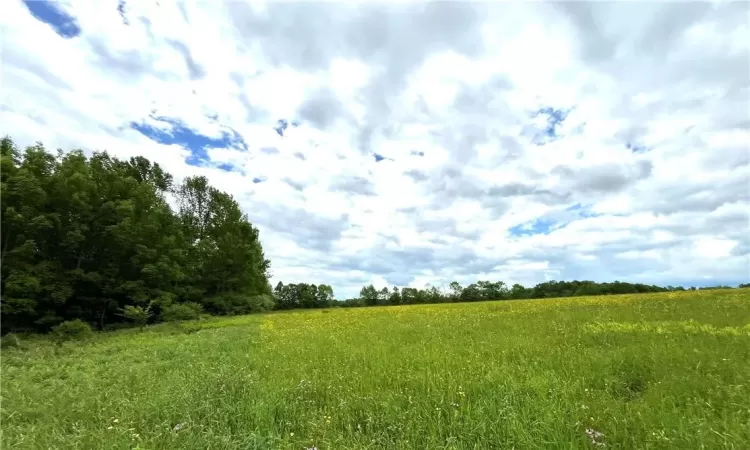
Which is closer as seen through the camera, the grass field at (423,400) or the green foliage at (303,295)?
the grass field at (423,400)

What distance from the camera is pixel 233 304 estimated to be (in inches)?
2063

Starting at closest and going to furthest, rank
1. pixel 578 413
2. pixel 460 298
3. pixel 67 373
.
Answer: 1. pixel 578 413
2. pixel 67 373
3. pixel 460 298

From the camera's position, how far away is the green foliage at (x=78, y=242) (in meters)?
28.3

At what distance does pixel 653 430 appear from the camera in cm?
452

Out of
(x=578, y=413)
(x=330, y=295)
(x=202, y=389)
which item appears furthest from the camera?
(x=330, y=295)

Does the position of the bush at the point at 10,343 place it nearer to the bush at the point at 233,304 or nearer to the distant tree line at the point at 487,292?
the bush at the point at 233,304

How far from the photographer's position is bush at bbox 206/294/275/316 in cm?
5106

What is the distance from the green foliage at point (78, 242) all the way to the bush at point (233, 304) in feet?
17.1

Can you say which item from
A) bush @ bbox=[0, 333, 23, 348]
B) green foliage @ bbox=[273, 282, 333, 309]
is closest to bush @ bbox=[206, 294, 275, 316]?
bush @ bbox=[0, 333, 23, 348]

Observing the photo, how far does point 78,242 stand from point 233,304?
23.5 metres

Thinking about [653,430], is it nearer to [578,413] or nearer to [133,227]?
[578,413]

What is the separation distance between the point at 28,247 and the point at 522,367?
115 ft

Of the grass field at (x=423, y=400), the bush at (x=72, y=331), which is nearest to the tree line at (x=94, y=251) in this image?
the bush at (x=72, y=331)

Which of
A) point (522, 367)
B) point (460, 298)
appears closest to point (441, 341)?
point (522, 367)
